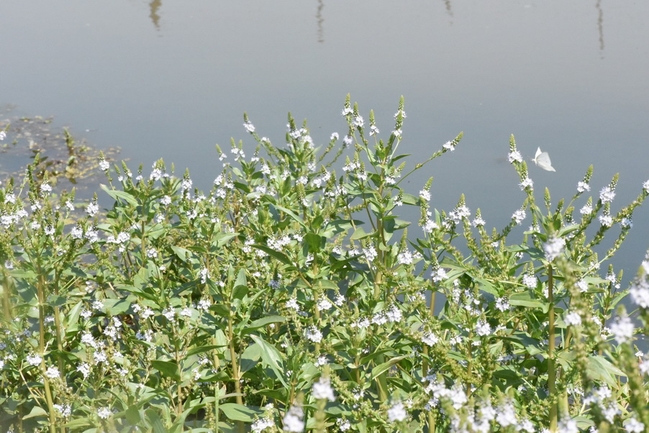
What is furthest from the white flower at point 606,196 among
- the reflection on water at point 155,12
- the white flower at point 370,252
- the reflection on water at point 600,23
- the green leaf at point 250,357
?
the reflection on water at point 155,12

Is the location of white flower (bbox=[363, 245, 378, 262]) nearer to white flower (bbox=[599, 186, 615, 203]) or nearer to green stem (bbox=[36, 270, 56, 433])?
white flower (bbox=[599, 186, 615, 203])

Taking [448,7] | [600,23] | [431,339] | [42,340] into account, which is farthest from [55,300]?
[448,7]

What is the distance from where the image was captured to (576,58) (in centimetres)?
798

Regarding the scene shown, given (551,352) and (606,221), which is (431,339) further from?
(606,221)

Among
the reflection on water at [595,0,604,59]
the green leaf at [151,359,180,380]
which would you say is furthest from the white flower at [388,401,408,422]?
the reflection on water at [595,0,604,59]

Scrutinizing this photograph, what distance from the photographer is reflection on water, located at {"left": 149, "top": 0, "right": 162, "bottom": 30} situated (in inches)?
405

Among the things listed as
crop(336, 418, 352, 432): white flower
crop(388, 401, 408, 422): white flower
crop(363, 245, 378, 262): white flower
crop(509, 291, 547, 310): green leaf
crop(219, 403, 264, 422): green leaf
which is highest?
crop(509, 291, 547, 310): green leaf

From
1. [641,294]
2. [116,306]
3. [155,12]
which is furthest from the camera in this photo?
[155,12]

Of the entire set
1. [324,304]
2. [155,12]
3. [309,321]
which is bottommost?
[309,321]

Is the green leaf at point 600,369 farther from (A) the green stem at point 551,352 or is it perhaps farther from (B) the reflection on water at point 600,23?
(B) the reflection on water at point 600,23

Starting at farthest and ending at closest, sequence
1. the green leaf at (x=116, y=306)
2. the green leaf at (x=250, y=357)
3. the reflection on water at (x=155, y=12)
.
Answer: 1. the reflection on water at (x=155, y=12)
2. the green leaf at (x=116, y=306)
3. the green leaf at (x=250, y=357)

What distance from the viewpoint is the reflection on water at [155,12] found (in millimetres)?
10290

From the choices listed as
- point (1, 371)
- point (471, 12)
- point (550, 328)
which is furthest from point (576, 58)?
point (1, 371)

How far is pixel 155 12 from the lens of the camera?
1073 cm
